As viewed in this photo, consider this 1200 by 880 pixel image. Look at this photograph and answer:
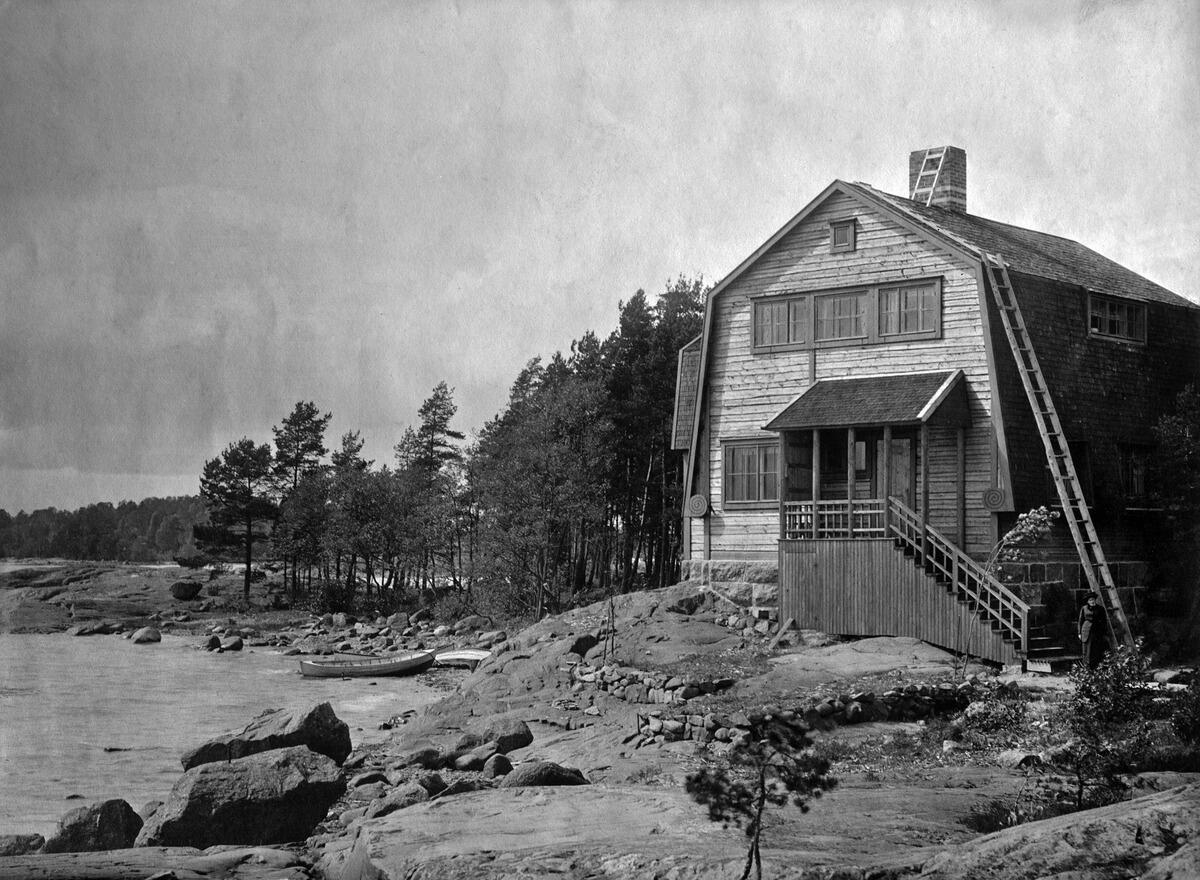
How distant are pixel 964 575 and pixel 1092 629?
9.30ft

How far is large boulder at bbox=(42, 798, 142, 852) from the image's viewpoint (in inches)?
589

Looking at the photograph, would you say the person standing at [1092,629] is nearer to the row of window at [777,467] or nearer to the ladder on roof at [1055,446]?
the ladder on roof at [1055,446]

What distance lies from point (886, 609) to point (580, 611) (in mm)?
9623

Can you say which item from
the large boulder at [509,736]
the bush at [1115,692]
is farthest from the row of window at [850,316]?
the bush at [1115,692]

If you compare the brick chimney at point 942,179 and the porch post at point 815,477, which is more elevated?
the brick chimney at point 942,179

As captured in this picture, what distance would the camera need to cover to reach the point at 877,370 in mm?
27172

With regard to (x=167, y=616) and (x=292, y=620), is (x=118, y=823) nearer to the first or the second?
(x=292, y=620)

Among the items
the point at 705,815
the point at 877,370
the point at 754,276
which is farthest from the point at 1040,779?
the point at 754,276

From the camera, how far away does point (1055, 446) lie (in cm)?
2559

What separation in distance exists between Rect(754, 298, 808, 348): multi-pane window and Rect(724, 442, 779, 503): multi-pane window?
2.49 meters

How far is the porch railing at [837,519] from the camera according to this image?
2559 centimetres

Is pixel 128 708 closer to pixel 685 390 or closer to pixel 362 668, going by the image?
pixel 362 668

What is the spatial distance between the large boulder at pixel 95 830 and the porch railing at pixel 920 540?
15052mm

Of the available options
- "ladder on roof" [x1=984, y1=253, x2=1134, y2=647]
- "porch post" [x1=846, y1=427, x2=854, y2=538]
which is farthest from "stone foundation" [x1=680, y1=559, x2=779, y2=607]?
"ladder on roof" [x1=984, y1=253, x2=1134, y2=647]
